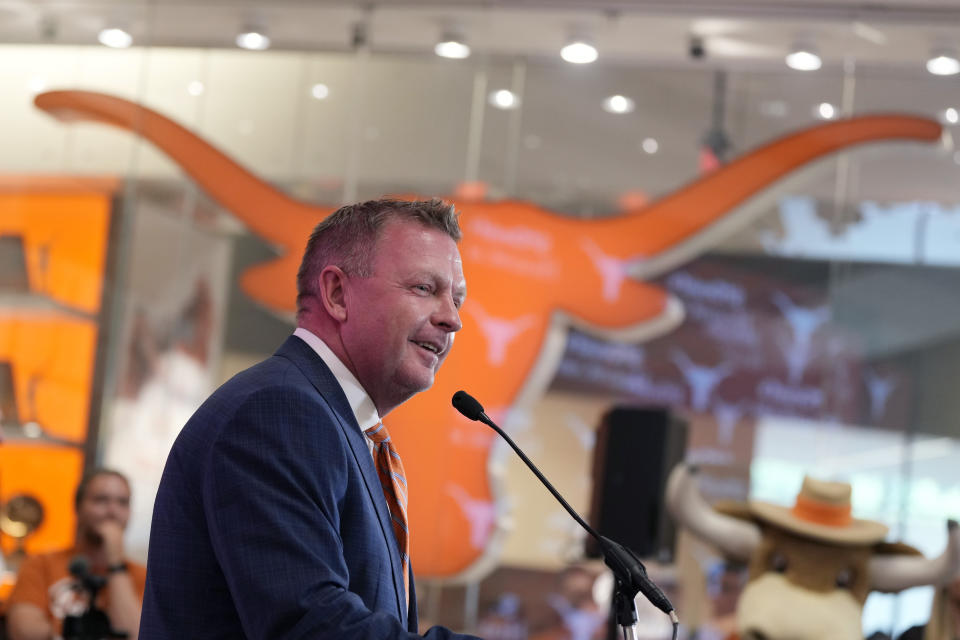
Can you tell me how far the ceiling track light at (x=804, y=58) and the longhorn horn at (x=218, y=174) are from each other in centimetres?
212

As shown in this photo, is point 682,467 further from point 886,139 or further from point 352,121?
point 352,121

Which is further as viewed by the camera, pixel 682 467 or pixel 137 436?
pixel 137 436

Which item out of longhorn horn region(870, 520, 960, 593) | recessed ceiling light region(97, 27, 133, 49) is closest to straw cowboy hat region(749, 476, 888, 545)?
longhorn horn region(870, 520, 960, 593)

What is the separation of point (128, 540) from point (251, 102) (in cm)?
201

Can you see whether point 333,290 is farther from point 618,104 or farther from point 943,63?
point 943,63

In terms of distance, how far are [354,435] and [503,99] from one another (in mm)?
4257

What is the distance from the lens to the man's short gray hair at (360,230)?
1440 mm

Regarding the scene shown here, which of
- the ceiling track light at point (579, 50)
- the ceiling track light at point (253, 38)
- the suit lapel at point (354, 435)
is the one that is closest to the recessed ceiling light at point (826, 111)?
the ceiling track light at point (579, 50)

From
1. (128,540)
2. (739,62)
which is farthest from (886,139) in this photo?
(128,540)

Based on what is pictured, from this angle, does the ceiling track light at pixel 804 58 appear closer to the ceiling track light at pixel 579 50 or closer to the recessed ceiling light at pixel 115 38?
the ceiling track light at pixel 579 50

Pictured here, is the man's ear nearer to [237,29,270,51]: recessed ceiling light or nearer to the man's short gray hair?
the man's short gray hair

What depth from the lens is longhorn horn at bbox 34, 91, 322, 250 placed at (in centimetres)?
541

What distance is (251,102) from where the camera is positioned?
5.54 m

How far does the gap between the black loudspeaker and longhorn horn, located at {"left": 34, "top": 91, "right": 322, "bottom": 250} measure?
6.51 feet
